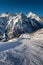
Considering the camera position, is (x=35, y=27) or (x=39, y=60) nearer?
(x=39, y=60)

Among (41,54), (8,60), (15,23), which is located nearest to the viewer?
(8,60)

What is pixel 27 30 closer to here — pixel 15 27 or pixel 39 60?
pixel 15 27

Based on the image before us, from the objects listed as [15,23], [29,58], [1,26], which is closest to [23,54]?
[29,58]

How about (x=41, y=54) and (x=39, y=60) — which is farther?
(x=41, y=54)

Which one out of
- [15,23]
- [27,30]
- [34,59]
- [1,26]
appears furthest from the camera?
[1,26]

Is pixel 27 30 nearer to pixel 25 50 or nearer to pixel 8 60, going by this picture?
pixel 25 50

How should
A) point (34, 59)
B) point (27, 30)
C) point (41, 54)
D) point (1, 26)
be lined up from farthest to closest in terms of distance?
point (1, 26)
point (27, 30)
point (41, 54)
point (34, 59)

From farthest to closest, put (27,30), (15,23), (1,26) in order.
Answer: (1,26) < (15,23) < (27,30)

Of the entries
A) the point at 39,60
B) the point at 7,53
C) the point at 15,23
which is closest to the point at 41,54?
the point at 39,60

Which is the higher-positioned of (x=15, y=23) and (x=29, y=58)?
(x=15, y=23)
